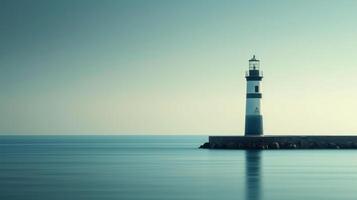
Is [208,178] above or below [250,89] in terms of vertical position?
below

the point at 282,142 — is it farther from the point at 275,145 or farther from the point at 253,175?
the point at 253,175

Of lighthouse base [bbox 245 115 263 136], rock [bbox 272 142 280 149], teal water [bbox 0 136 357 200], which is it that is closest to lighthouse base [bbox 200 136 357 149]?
rock [bbox 272 142 280 149]

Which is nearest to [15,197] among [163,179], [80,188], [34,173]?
[80,188]

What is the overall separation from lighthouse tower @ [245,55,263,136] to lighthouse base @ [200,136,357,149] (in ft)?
3.63

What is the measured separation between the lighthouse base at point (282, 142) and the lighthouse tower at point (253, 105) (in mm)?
1105

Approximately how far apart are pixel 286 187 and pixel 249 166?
1654 centimetres

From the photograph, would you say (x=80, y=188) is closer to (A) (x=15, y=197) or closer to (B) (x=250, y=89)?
(A) (x=15, y=197)

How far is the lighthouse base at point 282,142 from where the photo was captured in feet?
222

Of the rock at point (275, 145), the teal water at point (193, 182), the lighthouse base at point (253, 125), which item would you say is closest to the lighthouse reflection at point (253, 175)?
the teal water at point (193, 182)

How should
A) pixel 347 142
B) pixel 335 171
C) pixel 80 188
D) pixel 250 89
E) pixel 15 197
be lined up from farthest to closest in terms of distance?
1. pixel 347 142
2. pixel 250 89
3. pixel 335 171
4. pixel 80 188
5. pixel 15 197

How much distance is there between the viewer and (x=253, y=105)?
2534 inches

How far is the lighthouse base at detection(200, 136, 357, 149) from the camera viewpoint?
67.8 m

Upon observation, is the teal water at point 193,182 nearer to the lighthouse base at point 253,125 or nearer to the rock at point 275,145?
the lighthouse base at point 253,125

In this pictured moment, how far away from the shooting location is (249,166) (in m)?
56.2
